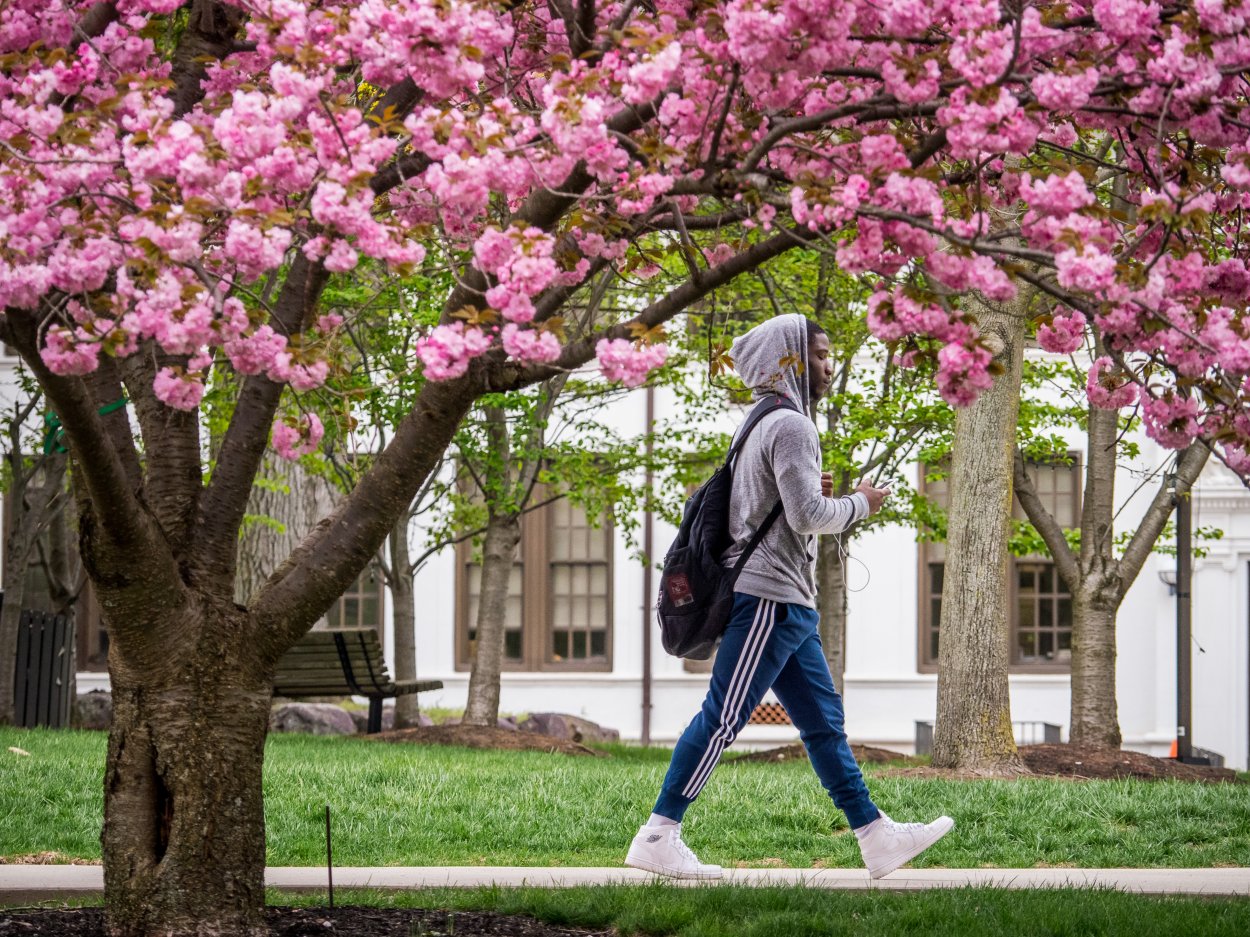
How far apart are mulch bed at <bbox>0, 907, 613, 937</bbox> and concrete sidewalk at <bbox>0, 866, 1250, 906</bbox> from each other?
1.64ft

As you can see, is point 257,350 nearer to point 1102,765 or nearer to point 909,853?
point 909,853

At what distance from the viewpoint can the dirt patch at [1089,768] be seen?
10.9m

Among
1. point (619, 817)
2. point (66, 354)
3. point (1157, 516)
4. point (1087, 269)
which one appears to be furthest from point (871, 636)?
point (66, 354)

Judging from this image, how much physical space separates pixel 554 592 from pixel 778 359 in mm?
19594

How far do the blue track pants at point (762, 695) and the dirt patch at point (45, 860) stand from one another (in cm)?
269

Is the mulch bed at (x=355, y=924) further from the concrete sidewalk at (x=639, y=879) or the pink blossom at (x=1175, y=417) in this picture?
the pink blossom at (x=1175, y=417)

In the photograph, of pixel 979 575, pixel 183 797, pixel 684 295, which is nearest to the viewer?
pixel 684 295

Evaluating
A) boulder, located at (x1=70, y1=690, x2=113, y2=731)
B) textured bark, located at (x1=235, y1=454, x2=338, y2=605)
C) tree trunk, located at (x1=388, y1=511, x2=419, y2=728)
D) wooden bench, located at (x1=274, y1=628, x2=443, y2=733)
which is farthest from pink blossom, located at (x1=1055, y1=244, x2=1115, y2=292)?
boulder, located at (x1=70, y1=690, x2=113, y2=731)

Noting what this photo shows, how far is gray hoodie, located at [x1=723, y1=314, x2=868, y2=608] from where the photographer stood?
5535 millimetres

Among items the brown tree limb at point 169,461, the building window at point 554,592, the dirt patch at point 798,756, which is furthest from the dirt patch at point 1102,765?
the building window at point 554,592

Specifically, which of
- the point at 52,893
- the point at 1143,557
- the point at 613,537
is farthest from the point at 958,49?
the point at 613,537

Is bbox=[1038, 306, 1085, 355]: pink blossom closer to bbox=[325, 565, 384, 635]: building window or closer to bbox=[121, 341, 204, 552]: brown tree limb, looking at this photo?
bbox=[121, 341, 204, 552]: brown tree limb

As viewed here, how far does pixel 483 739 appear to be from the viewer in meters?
13.9

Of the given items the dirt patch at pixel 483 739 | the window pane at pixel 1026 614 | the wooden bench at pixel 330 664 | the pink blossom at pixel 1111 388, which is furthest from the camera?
the window pane at pixel 1026 614
